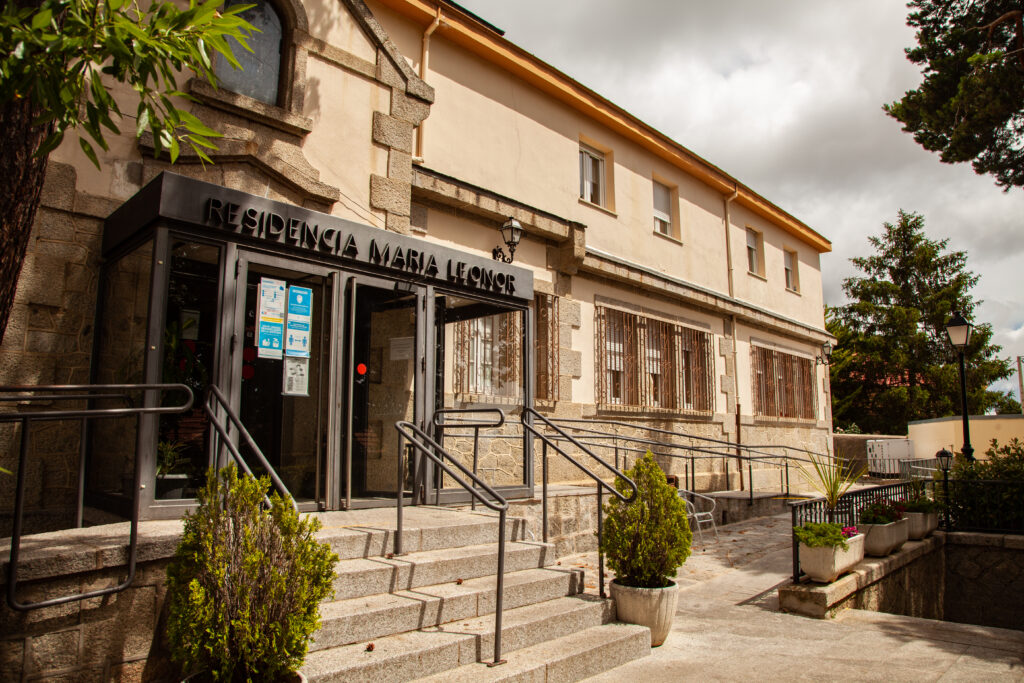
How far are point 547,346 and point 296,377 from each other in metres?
5.17

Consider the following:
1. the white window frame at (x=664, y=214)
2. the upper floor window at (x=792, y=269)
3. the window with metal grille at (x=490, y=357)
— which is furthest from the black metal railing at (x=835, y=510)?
the upper floor window at (x=792, y=269)

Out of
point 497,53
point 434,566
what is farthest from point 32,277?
point 497,53

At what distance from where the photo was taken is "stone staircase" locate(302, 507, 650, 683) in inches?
155

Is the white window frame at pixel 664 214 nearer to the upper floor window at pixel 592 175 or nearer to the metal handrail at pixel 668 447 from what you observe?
the upper floor window at pixel 592 175

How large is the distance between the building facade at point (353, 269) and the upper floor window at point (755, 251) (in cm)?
462

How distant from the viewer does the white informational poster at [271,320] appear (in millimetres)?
5844

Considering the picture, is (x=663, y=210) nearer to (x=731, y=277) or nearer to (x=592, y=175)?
(x=592, y=175)

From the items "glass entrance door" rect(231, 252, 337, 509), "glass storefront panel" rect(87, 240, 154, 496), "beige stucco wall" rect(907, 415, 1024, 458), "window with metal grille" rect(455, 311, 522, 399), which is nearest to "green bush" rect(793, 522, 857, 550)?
"window with metal grille" rect(455, 311, 522, 399)

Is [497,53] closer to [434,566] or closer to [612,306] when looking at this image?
[612,306]

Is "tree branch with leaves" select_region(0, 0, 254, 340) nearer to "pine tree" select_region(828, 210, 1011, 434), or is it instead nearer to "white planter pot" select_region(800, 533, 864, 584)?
"white planter pot" select_region(800, 533, 864, 584)

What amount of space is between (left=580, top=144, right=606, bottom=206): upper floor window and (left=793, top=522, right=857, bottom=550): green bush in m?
6.93

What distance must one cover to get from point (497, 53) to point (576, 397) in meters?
5.38

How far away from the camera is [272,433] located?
593 centimetres

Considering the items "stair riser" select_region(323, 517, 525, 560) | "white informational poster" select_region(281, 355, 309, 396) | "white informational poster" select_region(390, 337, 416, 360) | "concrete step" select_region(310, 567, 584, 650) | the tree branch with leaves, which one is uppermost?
the tree branch with leaves
